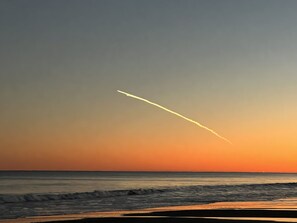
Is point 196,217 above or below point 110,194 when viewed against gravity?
below

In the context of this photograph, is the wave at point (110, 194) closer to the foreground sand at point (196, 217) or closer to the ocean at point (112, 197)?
the ocean at point (112, 197)

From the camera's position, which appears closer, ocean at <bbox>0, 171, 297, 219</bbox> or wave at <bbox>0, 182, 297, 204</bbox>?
ocean at <bbox>0, 171, 297, 219</bbox>

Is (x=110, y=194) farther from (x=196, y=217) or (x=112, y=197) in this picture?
(x=196, y=217)

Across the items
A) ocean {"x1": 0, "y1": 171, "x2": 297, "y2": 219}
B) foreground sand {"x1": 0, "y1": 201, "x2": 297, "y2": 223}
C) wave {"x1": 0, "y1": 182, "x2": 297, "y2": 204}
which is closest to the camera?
foreground sand {"x1": 0, "y1": 201, "x2": 297, "y2": 223}

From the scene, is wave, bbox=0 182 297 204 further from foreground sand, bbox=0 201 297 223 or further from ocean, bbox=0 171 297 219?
foreground sand, bbox=0 201 297 223

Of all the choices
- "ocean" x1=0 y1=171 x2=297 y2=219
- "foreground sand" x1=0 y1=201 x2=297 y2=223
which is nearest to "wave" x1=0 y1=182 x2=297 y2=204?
"ocean" x1=0 y1=171 x2=297 y2=219

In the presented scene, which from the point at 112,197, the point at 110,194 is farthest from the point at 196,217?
the point at 110,194

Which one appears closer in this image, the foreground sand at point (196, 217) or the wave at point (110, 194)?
the foreground sand at point (196, 217)

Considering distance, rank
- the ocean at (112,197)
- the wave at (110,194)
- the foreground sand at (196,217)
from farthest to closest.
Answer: the wave at (110,194) < the ocean at (112,197) < the foreground sand at (196,217)

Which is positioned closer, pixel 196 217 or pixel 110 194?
pixel 196 217

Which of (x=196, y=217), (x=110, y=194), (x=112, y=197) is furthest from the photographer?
(x=110, y=194)

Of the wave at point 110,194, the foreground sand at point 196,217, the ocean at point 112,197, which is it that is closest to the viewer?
the foreground sand at point 196,217

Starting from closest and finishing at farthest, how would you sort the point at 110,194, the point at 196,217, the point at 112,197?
the point at 196,217
the point at 112,197
the point at 110,194

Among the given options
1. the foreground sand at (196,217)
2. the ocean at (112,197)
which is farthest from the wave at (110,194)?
the foreground sand at (196,217)
